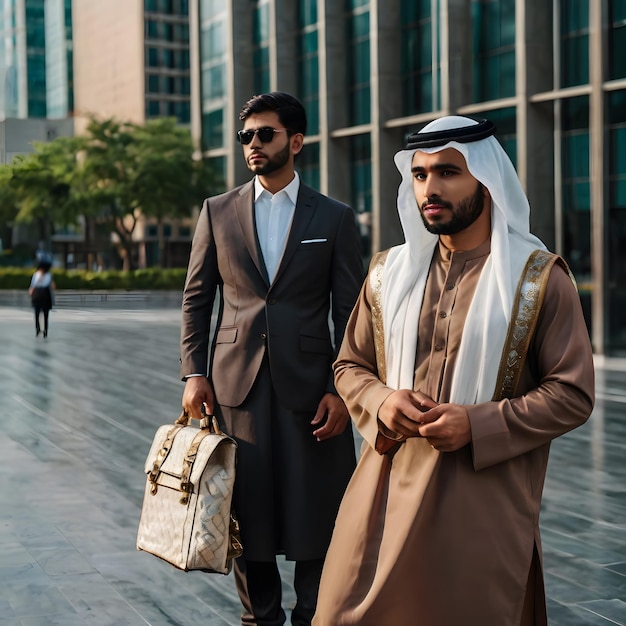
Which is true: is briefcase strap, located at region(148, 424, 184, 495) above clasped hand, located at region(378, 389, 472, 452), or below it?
below

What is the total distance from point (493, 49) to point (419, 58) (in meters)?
3.48

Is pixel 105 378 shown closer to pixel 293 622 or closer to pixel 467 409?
pixel 293 622

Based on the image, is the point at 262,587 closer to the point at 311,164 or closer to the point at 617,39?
the point at 617,39

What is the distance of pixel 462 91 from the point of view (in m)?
29.1

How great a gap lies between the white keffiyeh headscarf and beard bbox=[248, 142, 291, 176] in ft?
4.03

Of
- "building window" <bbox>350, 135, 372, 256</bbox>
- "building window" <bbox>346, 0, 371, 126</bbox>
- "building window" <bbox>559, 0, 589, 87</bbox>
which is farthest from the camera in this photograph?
"building window" <bbox>350, 135, 372, 256</bbox>

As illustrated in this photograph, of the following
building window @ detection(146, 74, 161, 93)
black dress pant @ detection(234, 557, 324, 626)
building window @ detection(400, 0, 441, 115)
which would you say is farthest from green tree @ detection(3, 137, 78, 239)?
black dress pant @ detection(234, 557, 324, 626)

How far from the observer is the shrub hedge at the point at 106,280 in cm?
4916

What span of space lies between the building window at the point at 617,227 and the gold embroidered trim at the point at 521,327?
787 inches

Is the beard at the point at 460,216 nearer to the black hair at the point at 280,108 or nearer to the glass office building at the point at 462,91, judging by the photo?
the black hair at the point at 280,108

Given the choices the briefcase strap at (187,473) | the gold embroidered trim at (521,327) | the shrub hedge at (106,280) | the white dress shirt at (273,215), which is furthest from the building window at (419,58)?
the gold embroidered trim at (521,327)

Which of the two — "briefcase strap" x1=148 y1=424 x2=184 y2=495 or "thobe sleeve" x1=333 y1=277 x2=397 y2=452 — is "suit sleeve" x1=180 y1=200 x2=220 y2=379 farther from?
"thobe sleeve" x1=333 y1=277 x2=397 y2=452

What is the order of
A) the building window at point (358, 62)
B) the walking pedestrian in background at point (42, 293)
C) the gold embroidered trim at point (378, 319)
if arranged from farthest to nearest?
the building window at point (358, 62), the walking pedestrian in background at point (42, 293), the gold embroidered trim at point (378, 319)

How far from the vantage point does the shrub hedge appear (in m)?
49.2
